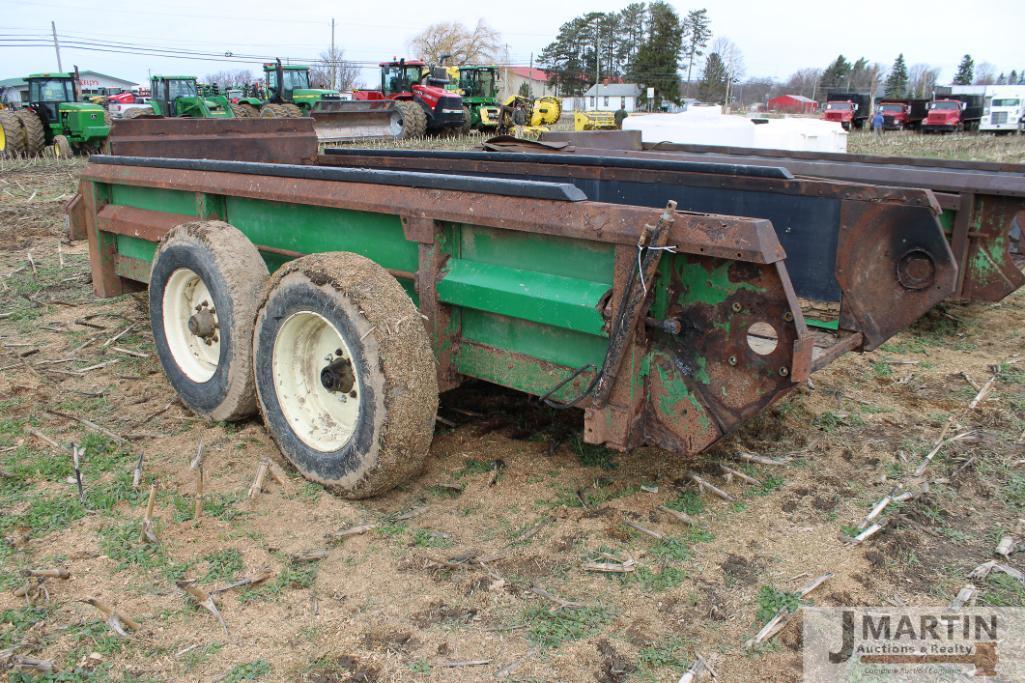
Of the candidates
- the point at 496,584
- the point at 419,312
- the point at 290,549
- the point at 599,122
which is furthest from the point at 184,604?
the point at 599,122

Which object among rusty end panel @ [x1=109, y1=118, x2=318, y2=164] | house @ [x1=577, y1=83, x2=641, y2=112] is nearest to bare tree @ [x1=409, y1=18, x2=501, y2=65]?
house @ [x1=577, y1=83, x2=641, y2=112]

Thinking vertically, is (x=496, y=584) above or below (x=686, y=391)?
below

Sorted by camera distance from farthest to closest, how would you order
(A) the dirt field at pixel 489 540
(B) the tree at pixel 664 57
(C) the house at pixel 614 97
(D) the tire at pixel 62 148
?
(B) the tree at pixel 664 57 < (C) the house at pixel 614 97 < (D) the tire at pixel 62 148 < (A) the dirt field at pixel 489 540

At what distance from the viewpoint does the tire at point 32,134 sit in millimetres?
18984

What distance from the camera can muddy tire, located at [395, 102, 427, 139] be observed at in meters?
23.7

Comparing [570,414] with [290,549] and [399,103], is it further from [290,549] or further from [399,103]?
[399,103]

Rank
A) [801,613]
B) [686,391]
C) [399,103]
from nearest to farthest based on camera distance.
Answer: [801,613] → [686,391] → [399,103]

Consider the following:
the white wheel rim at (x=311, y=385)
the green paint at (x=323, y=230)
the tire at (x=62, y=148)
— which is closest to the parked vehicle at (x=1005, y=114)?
the tire at (x=62, y=148)

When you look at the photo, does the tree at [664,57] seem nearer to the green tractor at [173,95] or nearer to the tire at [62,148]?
the green tractor at [173,95]

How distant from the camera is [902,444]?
13.4 ft

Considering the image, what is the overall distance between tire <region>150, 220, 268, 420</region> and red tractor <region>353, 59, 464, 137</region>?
19769 mm

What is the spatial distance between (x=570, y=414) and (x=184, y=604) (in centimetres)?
215

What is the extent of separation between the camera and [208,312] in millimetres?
4207

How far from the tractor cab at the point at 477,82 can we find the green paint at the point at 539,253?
26.9m
